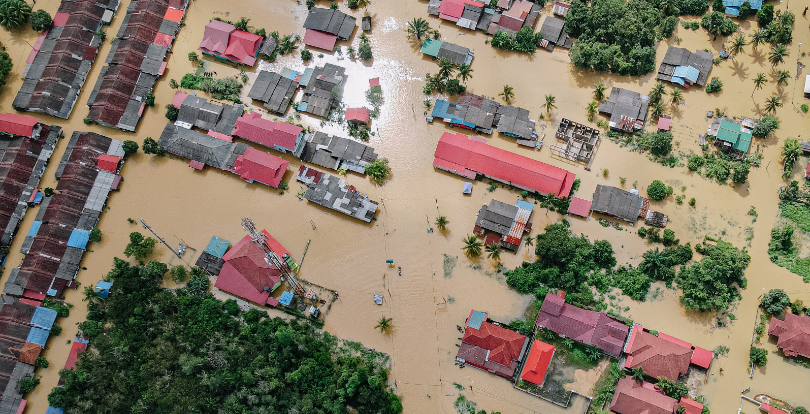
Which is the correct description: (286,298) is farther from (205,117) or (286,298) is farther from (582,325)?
(582,325)

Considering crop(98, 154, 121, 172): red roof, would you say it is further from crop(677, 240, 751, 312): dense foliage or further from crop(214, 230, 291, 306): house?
crop(677, 240, 751, 312): dense foliage

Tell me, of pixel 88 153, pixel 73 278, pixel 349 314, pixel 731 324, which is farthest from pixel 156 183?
pixel 731 324

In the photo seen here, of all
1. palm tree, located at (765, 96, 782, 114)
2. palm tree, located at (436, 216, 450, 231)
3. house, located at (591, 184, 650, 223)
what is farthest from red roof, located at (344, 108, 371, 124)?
palm tree, located at (765, 96, 782, 114)

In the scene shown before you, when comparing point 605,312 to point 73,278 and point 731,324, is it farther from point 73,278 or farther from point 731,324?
point 73,278

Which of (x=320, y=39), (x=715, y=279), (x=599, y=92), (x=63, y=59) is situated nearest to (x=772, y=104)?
(x=599, y=92)

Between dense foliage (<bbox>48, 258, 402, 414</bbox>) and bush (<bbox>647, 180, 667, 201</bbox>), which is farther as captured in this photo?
bush (<bbox>647, 180, 667, 201</bbox>)

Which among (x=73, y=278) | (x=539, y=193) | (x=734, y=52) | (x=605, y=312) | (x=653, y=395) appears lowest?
(x=73, y=278)

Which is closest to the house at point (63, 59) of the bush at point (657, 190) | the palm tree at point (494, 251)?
the palm tree at point (494, 251)
